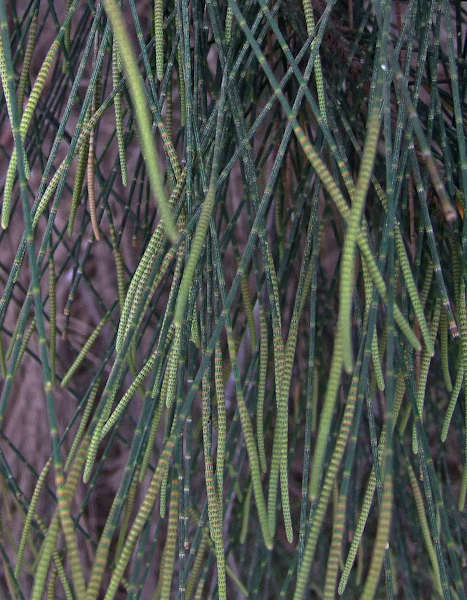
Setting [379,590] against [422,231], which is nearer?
[422,231]

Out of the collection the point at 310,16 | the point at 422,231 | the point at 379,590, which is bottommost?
the point at 379,590

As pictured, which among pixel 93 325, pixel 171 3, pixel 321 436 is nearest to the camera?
pixel 321 436

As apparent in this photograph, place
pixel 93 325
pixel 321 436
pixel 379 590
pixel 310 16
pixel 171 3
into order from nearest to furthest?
pixel 321 436, pixel 310 16, pixel 171 3, pixel 379 590, pixel 93 325

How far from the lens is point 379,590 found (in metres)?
0.72

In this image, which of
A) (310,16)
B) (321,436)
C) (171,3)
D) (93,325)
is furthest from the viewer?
(93,325)

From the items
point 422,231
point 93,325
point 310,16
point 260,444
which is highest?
point 310,16

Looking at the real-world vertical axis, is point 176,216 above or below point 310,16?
below

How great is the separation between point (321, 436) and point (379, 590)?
59 cm

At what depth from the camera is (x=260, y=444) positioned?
40 centimetres

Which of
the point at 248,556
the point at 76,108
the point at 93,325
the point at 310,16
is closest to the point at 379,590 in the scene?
the point at 248,556

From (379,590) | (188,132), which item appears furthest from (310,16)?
(379,590)

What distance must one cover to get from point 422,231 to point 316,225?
0.08 meters

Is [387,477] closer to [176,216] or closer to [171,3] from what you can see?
[176,216]

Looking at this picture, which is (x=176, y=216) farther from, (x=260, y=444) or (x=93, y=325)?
(x=93, y=325)
